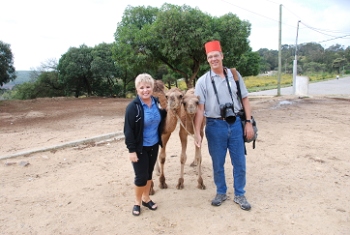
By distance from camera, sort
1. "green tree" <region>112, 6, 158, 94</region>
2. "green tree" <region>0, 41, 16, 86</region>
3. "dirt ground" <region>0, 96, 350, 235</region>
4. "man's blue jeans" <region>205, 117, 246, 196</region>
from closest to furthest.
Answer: "dirt ground" <region>0, 96, 350, 235</region> → "man's blue jeans" <region>205, 117, 246, 196</region> → "green tree" <region>112, 6, 158, 94</region> → "green tree" <region>0, 41, 16, 86</region>

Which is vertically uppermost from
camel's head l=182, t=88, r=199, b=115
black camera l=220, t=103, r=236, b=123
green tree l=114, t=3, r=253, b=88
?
green tree l=114, t=3, r=253, b=88

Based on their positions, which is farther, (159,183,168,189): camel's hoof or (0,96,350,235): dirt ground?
(159,183,168,189): camel's hoof

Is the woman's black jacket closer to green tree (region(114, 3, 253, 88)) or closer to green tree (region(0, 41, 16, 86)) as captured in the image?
green tree (region(114, 3, 253, 88))

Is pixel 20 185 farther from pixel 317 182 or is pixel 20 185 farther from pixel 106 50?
pixel 106 50

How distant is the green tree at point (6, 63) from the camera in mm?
16875

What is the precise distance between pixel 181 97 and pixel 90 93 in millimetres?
23729

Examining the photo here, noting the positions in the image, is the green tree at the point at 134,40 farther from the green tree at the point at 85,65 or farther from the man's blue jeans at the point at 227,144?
the green tree at the point at 85,65

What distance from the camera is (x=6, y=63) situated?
17094 millimetres

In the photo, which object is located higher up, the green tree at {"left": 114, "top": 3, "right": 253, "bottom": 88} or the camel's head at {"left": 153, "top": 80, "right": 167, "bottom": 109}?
the green tree at {"left": 114, "top": 3, "right": 253, "bottom": 88}

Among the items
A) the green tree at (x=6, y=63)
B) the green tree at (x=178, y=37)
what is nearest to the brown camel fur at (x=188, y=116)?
the green tree at (x=178, y=37)

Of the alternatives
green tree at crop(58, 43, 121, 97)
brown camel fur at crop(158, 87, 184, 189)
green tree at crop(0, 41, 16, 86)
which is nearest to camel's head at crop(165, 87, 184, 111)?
brown camel fur at crop(158, 87, 184, 189)

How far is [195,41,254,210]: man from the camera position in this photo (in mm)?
3321

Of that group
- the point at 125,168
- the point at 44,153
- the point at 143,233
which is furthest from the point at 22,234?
the point at 44,153

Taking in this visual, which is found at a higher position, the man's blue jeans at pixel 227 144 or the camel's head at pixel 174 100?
the camel's head at pixel 174 100
